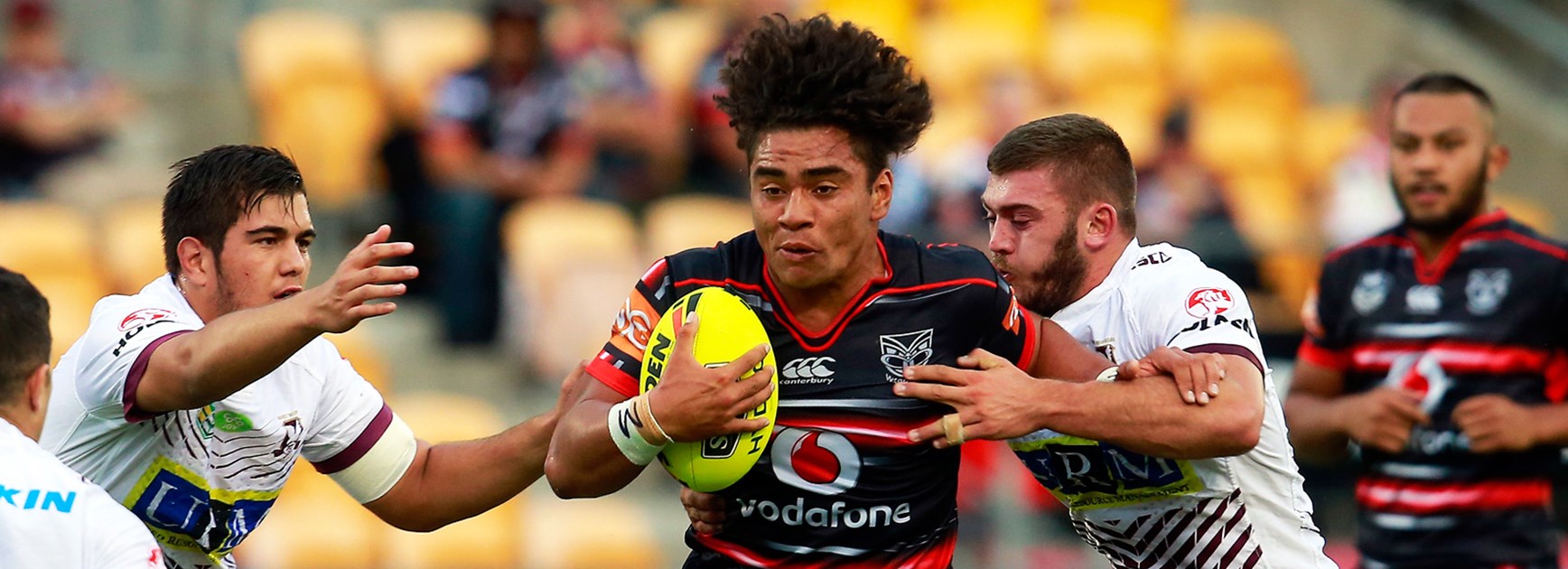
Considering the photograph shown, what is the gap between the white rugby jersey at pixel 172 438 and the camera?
14.2ft

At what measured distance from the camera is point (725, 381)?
3895 mm

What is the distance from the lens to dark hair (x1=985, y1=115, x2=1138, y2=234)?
4711 millimetres

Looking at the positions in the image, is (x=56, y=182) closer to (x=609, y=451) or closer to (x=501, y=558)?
(x=501, y=558)

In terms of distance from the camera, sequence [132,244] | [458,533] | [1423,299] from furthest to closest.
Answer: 1. [132,244]
2. [458,533]
3. [1423,299]

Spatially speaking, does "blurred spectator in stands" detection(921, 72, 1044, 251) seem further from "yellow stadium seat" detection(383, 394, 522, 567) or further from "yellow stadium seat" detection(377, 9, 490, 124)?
"yellow stadium seat" detection(377, 9, 490, 124)

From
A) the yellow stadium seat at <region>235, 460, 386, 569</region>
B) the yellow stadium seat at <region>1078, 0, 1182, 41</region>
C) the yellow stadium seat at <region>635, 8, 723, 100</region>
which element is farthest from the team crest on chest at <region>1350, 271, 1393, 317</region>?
the yellow stadium seat at <region>1078, 0, 1182, 41</region>

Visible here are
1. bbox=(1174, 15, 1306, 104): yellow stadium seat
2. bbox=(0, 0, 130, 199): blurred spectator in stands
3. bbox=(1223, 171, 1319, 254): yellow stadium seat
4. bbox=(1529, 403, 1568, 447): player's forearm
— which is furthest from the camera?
bbox=(1174, 15, 1306, 104): yellow stadium seat

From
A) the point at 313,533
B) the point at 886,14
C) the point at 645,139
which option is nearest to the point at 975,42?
the point at 886,14

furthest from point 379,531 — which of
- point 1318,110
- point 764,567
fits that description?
point 1318,110

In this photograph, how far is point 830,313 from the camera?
4.34 meters

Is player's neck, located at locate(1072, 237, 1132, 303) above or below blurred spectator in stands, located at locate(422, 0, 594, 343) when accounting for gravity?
below

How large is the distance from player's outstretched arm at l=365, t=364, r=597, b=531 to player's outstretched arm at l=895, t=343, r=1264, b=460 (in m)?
1.25

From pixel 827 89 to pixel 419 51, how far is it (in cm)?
762

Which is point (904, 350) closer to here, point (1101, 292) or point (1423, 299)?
point (1101, 292)
